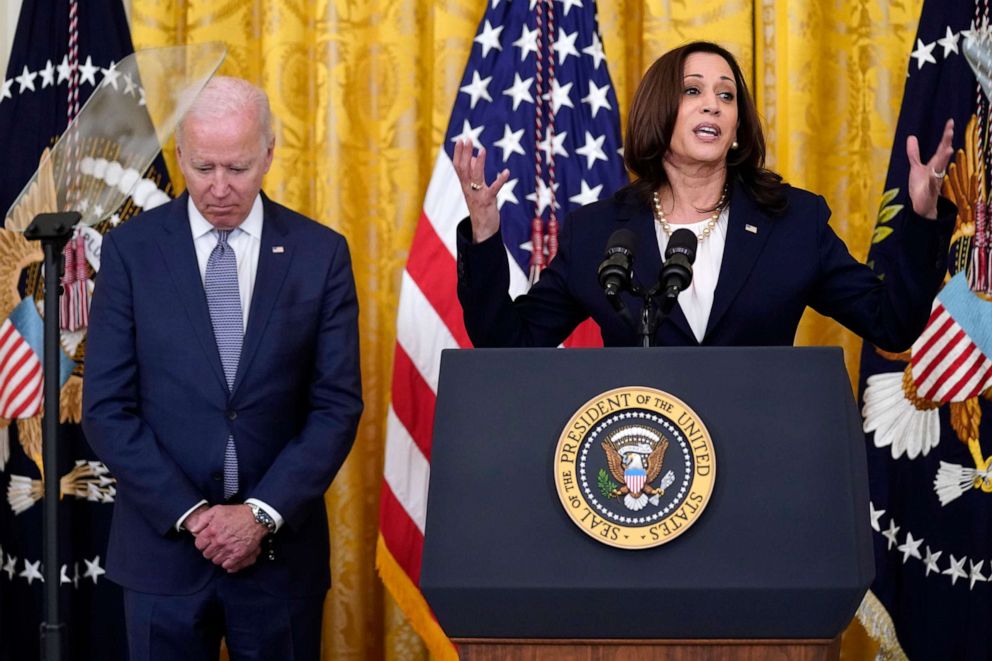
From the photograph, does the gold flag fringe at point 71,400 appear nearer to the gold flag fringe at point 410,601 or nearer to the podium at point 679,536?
the gold flag fringe at point 410,601

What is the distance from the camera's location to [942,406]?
11.2 feet

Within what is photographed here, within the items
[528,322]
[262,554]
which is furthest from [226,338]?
[528,322]

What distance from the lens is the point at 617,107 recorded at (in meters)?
3.76

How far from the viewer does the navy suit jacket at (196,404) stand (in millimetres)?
2621

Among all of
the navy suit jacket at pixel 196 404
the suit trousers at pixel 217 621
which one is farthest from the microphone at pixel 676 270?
the suit trousers at pixel 217 621

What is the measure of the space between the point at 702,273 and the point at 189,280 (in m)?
1.12

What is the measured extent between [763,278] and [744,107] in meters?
0.44

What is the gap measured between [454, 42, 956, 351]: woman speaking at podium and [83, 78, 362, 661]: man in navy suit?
0.51m

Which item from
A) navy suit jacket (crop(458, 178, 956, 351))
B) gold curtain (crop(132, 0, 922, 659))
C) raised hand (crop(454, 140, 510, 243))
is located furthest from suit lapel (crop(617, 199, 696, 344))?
gold curtain (crop(132, 0, 922, 659))

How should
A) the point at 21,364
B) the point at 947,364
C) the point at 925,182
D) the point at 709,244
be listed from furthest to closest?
the point at 21,364 < the point at 947,364 < the point at 709,244 < the point at 925,182

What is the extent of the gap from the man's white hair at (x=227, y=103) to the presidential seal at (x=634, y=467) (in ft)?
4.64

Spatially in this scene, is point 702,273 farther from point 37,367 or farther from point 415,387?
point 37,367

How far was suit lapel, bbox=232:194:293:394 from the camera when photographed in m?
2.70

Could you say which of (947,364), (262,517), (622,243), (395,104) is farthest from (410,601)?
(622,243)
